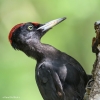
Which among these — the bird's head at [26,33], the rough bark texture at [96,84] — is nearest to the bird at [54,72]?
the bird's head at [26,33]

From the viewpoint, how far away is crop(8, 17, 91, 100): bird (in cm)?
581

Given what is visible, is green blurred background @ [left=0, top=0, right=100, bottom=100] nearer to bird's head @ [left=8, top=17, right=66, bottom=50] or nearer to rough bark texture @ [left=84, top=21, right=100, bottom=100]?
bird's head @ [left=8, top=17, right=66, bottom=50]

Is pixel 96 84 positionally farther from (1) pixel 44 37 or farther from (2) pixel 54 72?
(1) pixel 44 37

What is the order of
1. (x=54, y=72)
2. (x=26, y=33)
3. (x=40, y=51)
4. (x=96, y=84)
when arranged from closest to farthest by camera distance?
1. (x=96, y=84)
2. (x=54, y=72)
3. (x=40, y=51)
4. (x=26, y=33)

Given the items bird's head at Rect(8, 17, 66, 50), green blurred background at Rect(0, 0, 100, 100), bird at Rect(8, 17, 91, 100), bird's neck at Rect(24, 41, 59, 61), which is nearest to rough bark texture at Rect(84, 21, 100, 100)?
bird at Rect(8, 17, 91, 100)

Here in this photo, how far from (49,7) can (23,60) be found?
3.48 feet

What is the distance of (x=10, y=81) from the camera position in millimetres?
7574

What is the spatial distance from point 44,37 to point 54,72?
79.9 inches

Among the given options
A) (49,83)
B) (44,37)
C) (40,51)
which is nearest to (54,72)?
(49,83)

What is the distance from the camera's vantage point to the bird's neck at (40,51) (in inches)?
240

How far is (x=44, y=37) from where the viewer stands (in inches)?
306

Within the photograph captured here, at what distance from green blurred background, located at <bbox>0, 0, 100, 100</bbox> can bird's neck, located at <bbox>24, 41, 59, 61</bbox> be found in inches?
52.4

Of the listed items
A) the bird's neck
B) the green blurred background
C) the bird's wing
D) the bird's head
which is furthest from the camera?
the green blurred background

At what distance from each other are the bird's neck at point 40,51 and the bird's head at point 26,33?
0.08 m
